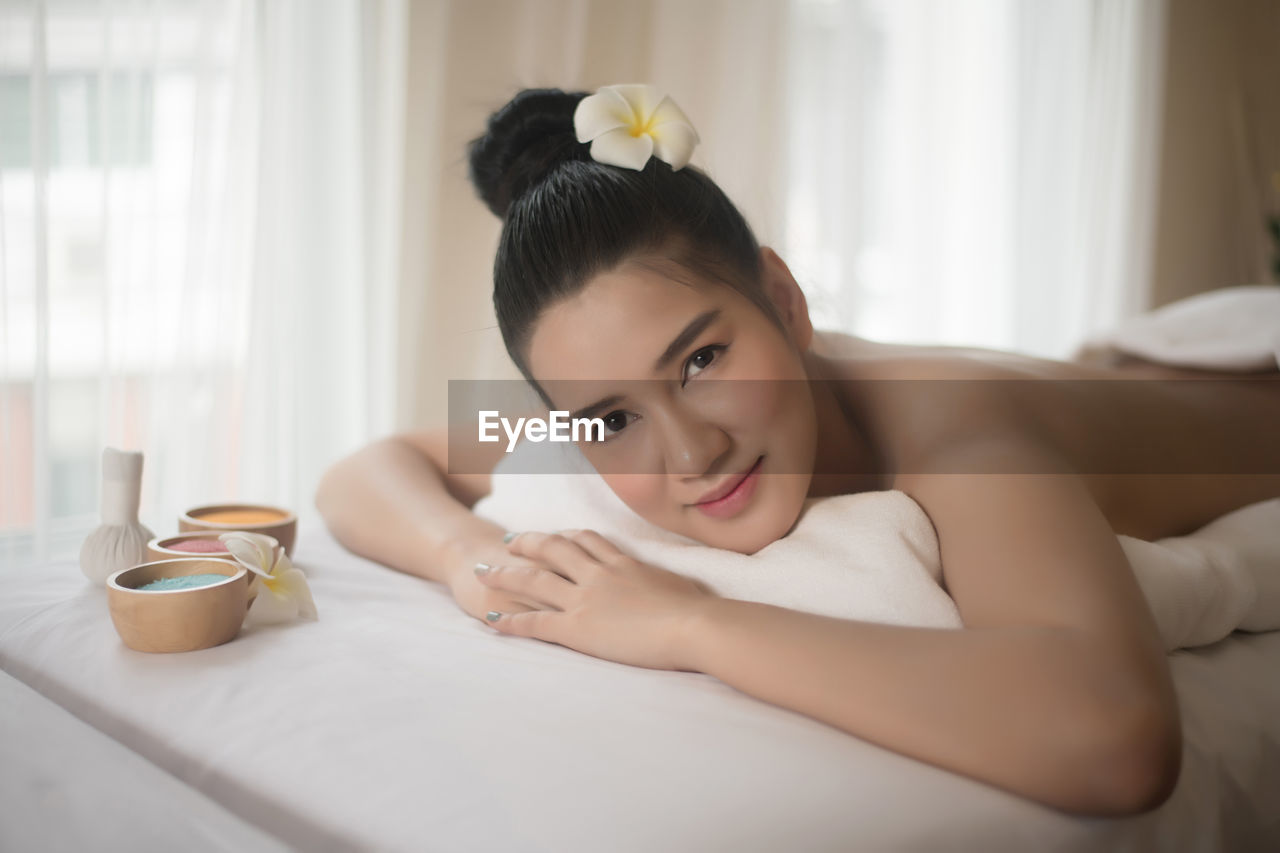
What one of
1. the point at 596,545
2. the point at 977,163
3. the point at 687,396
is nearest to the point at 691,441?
the point at 687,396

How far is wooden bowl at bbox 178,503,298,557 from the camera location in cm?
110

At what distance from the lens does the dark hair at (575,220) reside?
0.99 m

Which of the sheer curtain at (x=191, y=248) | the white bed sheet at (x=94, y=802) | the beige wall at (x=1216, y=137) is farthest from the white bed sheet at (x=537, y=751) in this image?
the beige wall at (x=1216, y=137)

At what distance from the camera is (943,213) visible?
3213 mm

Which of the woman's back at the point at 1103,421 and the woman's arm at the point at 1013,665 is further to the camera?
the woman's back at the point at 1103,421

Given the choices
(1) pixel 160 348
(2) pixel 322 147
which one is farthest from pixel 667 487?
(2) pixel 322 147

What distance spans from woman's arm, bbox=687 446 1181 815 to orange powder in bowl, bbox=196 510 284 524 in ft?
2.09

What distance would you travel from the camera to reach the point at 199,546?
1.03m

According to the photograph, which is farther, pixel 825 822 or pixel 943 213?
pixel 943 213

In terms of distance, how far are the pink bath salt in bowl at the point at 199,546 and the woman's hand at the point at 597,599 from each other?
29 cm

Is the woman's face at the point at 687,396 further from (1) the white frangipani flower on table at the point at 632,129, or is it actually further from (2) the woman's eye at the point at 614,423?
(1) the white frangipani flower on table at the point at 632,129

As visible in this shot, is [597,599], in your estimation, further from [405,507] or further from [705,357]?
[405,507]

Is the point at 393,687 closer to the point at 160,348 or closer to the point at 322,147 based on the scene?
the point at 160,348

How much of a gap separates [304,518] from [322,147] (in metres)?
0.84
